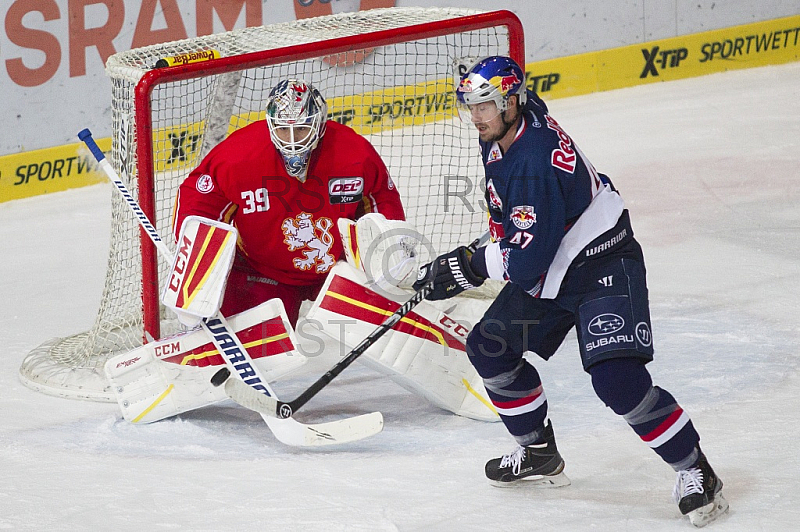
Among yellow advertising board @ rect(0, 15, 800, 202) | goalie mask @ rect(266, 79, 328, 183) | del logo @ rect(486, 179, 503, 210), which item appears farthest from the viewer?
yellow advertising board @ rect(0, 15, 800, 202)

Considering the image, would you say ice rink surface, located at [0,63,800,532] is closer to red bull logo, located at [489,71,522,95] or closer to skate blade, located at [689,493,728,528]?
skate blade, located at [689,493,728,528]

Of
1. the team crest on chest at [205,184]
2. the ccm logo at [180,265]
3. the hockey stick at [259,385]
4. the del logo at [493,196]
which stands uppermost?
the del logo at [493,196]

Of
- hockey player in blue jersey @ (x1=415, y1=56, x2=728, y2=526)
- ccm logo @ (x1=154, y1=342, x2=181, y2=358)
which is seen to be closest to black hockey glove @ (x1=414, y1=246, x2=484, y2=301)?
hockey player in blue jersey @ (x1=415, y1=56, x2=728, y2=526)

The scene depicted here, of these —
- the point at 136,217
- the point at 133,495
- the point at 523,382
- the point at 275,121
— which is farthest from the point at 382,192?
the point at 133,495

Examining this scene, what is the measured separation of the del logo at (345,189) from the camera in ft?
10.8

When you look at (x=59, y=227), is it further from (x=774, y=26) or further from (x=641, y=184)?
(x=774, y=26)

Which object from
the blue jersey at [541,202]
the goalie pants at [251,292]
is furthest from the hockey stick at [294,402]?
the goalie pants at [251,292]

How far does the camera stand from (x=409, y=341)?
3084mm

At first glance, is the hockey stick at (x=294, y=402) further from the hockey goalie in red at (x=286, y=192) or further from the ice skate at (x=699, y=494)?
the ice skate at (x=699, y=494)

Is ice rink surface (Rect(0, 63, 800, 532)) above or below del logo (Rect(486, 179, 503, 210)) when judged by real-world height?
below

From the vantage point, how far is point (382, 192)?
334cm

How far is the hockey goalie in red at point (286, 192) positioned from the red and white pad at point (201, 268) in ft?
0.59

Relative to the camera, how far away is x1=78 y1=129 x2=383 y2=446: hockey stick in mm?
2883

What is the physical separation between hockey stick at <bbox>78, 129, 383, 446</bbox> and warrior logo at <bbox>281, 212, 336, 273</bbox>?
0.37m
